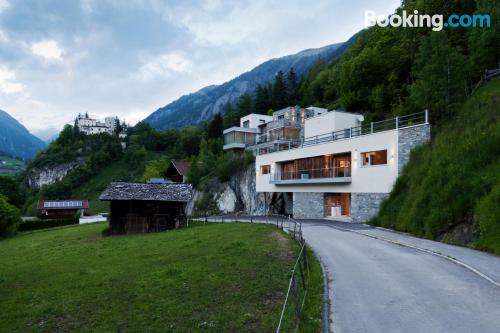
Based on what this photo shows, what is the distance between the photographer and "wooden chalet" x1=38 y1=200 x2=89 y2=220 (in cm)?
7215

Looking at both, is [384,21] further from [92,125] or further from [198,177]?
[92,125]

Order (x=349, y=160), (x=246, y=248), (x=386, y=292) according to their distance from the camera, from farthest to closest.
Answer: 1. (x=349, y=160)
2. (x=246, y=248)
3. (x=386, y=292)

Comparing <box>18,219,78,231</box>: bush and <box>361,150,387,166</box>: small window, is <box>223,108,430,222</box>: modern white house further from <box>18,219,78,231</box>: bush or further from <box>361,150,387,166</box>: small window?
<box>18,219,78,231</box>: bush

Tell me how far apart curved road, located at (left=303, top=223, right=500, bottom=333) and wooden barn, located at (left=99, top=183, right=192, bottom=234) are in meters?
22.6

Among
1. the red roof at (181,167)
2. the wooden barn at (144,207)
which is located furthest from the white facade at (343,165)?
the red roof at (181,167)

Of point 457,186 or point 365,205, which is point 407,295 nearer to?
point 457,186

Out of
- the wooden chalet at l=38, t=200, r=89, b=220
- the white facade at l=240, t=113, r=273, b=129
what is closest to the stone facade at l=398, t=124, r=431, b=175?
the white facade at l=240, t=113, r=273, b=129

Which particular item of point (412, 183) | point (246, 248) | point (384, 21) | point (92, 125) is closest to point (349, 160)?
point (412, 183)

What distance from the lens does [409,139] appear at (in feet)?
84.5

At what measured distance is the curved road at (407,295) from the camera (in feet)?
24.0

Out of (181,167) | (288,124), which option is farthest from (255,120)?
(181,167)

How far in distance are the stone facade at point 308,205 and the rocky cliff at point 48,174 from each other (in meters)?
123

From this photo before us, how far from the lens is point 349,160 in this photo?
106 ft

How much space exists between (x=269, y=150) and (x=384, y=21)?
1529 inches
